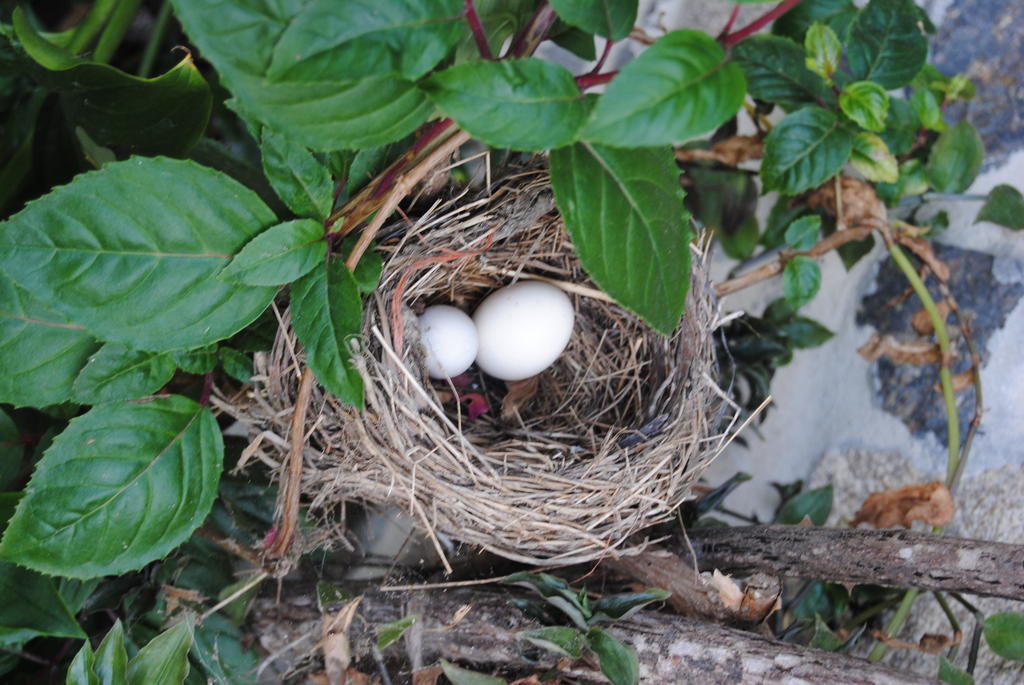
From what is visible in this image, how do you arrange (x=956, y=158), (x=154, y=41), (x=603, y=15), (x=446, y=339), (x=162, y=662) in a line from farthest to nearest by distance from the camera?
(x=154, y=41), (x=956, y=158), (x=446, y=339), (x=162, y=662), (x=603, y=15)

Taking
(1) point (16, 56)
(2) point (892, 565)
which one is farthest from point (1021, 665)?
(1) point (16, 56)

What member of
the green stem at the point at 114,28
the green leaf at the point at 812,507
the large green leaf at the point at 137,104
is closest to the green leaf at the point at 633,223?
the large green leaf at the point at 137,104

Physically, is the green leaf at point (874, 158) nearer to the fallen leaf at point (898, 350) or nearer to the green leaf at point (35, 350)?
the fallen leaf at point (898, 350)

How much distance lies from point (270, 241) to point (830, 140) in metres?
0.58

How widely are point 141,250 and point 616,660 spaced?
0.50m

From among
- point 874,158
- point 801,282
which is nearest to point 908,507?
point 801,282

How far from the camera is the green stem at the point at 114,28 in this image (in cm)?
95

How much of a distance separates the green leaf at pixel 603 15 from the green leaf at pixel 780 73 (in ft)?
1.17

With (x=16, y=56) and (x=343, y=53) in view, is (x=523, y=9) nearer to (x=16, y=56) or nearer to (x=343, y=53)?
(x=343, y=53)

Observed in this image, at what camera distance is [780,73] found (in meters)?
0.91

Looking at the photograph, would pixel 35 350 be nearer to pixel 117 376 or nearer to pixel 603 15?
pixel 117 376

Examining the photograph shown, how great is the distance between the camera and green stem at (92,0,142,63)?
95cm

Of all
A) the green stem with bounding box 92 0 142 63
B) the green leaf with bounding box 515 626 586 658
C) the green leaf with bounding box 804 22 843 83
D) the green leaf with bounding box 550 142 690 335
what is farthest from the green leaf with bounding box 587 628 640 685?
the green stem with bounding box 92 0 142 63

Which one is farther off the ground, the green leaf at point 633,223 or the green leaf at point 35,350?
the green leaf at point 633,223
